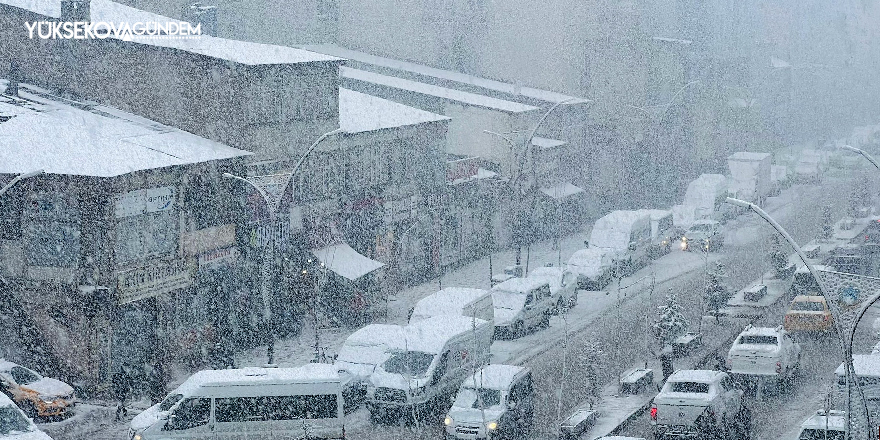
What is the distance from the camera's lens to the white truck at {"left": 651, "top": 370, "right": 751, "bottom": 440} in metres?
34.1

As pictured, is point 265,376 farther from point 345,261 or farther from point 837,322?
point 345,261

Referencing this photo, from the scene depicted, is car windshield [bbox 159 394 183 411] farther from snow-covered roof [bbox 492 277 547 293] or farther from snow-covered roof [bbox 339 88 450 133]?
snow-covered roof [bbox 339 88 450 133]

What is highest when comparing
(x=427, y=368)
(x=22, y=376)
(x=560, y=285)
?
(x=427, y=368)

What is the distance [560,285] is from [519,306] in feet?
14.0

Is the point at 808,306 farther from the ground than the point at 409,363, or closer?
closer

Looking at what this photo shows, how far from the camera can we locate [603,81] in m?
78.6

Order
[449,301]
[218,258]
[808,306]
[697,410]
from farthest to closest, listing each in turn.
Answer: [808,306], [218,258], [449,301], [697,410]

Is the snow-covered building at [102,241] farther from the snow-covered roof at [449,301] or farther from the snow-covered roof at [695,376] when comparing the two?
the snow-covered roof at [695,376]

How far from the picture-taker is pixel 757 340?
134 feet

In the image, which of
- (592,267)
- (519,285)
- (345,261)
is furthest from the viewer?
(592,267)

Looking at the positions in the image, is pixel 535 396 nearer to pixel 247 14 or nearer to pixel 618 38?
pixel 247 14

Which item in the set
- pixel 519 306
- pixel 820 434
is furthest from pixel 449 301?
pixel 820 434

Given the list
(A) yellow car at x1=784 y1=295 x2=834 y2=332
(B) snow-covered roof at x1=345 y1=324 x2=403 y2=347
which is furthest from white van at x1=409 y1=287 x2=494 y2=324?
(A) yellow car at x1=784 y1=295 x2=834 y2=332

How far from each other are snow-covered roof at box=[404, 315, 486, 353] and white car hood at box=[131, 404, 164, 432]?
307 inches
